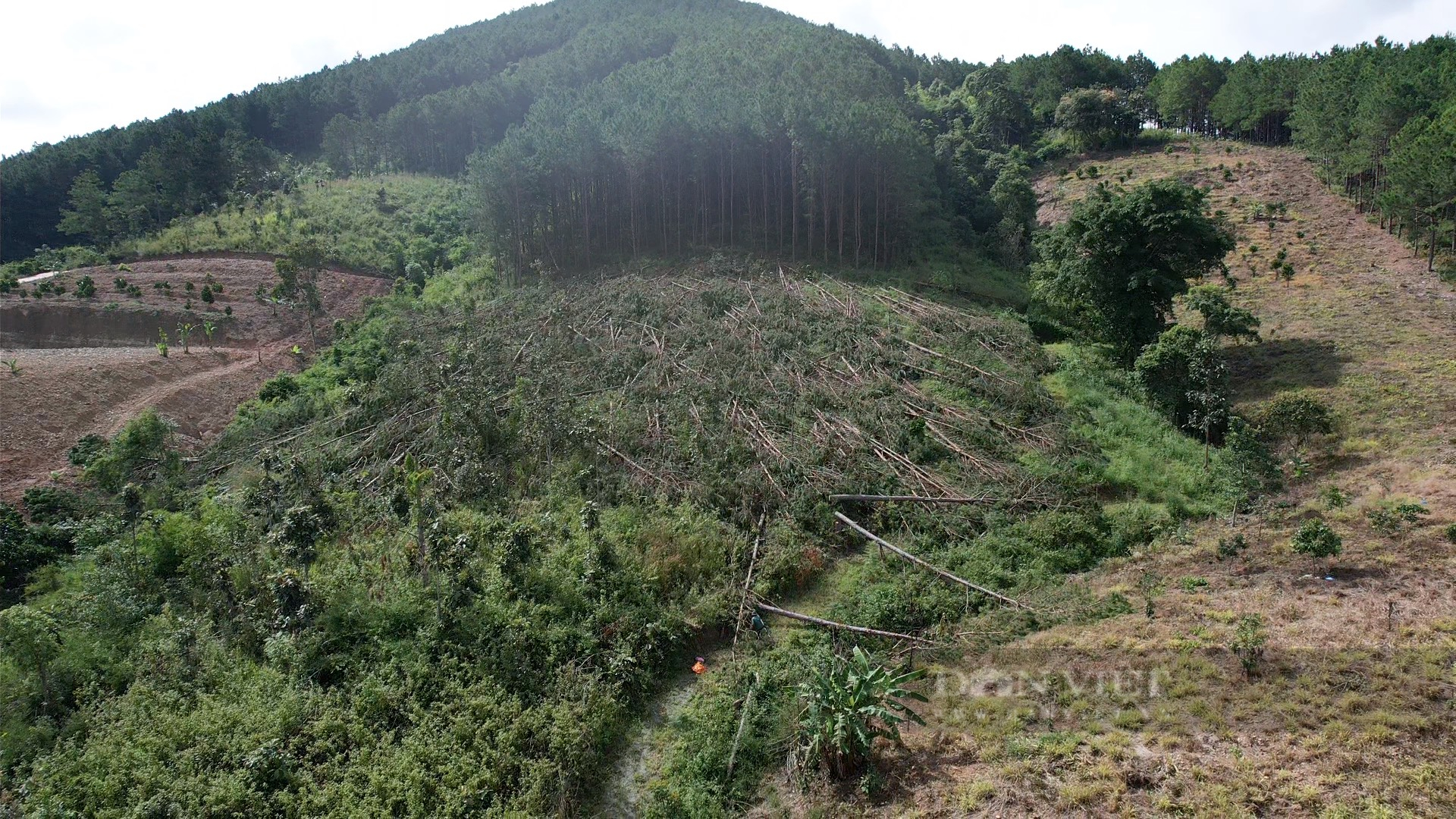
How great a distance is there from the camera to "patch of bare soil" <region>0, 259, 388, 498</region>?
805 inches

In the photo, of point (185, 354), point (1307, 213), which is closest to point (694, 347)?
point (185, 354)

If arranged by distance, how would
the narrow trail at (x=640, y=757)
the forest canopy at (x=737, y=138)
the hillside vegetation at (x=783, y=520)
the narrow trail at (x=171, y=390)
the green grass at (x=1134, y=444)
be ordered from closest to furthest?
the hillside vegetation at (x=783, y=520) → the narrow trail at (x=640, y=757) → the green grass at (x=1134, y=444) → the narrow trail at (x=171, y=390) → the forest canopy at (x=737, y=138)

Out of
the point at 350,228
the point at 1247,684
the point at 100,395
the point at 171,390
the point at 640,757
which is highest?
the point at 350,228

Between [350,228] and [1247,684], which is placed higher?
[350,228]

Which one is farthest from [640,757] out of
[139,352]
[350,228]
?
[350,228]

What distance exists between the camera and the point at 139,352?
1059 inches

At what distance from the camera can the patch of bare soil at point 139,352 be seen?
20.5 m

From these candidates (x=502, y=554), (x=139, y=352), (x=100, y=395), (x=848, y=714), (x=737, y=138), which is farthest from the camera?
(x=737, y=138)

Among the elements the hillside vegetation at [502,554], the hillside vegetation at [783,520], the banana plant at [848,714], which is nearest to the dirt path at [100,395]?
the hillside vegetation at [783,520]

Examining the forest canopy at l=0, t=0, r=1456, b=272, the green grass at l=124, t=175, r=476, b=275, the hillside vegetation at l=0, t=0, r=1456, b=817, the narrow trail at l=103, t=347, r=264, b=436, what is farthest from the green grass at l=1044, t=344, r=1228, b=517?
the green grass at l=124, t=175, r=476, b=275

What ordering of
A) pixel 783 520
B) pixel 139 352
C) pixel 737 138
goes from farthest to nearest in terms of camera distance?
pixel 737 138 < pixel 139 352 < pixel 783 520

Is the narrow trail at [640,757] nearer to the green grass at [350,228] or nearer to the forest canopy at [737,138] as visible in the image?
the forest canopy at [737,138]

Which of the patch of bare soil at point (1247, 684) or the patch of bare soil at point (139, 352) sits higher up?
the patch of bare soil at point (139, 352)

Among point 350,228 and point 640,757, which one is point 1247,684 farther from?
point 350,228
